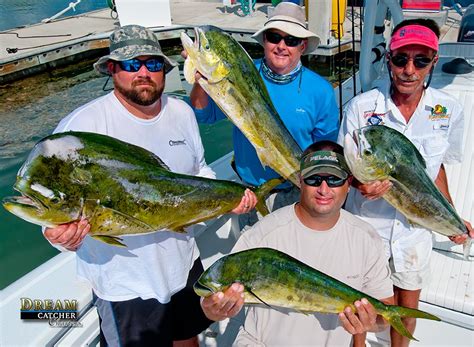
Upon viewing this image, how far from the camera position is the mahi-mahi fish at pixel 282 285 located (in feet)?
5.53

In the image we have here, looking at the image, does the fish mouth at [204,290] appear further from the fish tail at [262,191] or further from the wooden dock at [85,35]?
the wooden dock at [85,35]

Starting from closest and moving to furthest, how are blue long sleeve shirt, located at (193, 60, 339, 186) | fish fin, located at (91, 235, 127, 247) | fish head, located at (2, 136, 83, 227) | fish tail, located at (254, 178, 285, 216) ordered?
fish head, located at (2, 136, 83, 227) → fish fin, located at (91, 235, 127, 247) → fish tail, located at (254, 178, 285, 216) → blue long sleeve shirt, located at (193, 60, 339, 186)

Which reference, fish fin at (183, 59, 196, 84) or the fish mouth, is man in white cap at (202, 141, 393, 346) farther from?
fish fin at (183, 59, 196, 84)

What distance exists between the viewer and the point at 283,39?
2492mm

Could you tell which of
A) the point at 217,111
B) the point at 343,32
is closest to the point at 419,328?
the point at 217,111

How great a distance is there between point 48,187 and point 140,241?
65 centimetres

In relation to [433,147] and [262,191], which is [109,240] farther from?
[433,147]

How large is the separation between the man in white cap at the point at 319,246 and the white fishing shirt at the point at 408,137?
0.44m

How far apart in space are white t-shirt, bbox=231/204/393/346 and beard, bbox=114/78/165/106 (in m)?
0.82

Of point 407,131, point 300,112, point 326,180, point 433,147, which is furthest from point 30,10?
point 326,180

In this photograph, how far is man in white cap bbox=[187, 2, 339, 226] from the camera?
98.7 inches

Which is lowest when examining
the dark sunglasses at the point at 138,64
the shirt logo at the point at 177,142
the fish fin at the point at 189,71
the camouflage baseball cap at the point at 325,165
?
the camouflage baseball cap at the point at 325,165

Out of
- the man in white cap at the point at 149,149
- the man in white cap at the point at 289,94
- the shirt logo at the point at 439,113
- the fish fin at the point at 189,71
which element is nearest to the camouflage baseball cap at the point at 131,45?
the man in white cap at the point at 149,149

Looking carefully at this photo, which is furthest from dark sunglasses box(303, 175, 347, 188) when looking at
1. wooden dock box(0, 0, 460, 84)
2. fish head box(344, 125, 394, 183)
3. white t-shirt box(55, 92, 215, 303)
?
wooden dock box(0, 0, 460, 84)
